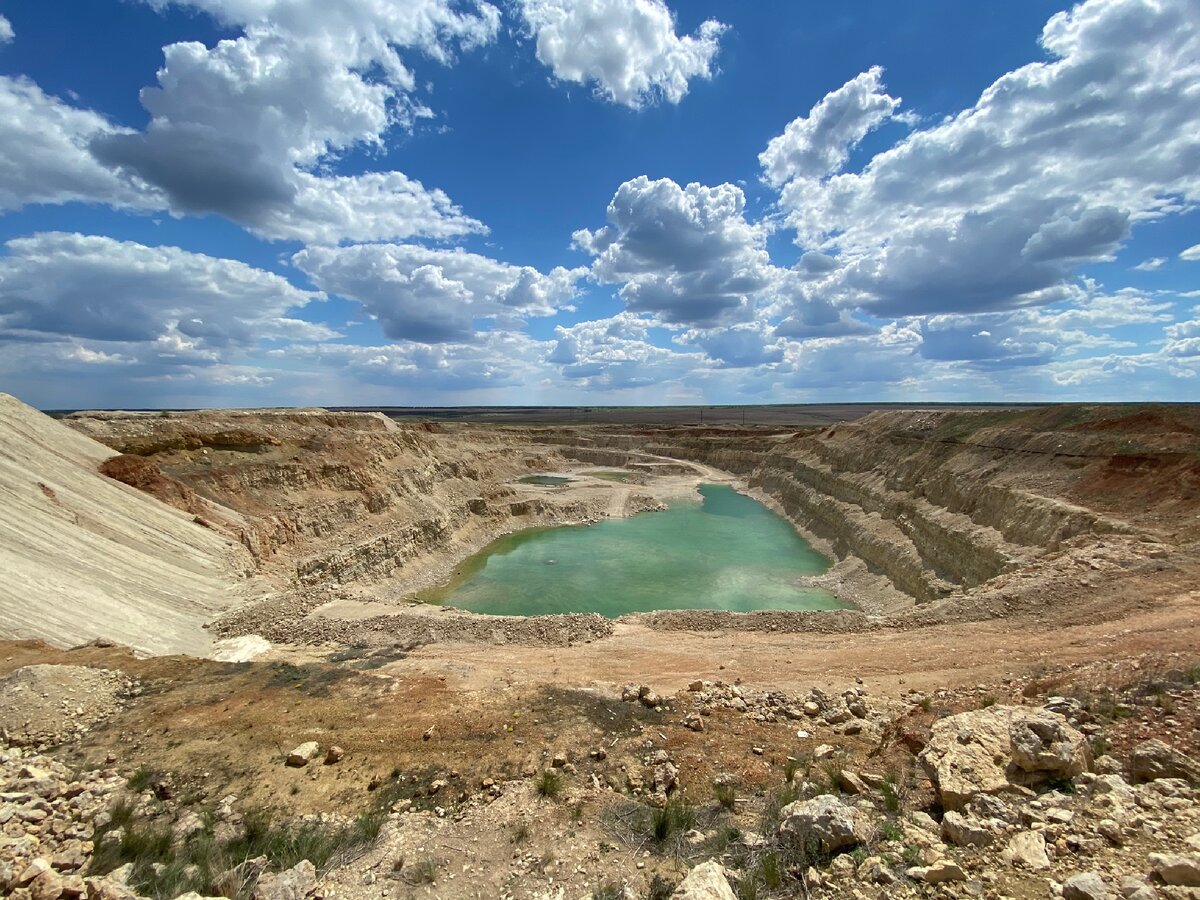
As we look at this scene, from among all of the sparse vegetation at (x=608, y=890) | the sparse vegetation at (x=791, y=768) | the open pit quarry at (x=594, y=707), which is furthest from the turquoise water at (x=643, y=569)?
the sparse vegetation at (x=608, y=890)

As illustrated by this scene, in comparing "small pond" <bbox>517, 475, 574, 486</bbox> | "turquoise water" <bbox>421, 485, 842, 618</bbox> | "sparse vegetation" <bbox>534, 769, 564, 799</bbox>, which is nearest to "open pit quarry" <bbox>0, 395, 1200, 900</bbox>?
"sparse vegetation" <bbox>534, 769, 564, 799</bbox>

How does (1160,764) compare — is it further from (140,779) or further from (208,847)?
(140,779)

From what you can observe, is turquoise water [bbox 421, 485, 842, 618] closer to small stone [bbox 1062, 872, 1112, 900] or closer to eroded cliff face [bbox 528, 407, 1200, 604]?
eroded cliff face [bbox 528, 407, 1200, 604]

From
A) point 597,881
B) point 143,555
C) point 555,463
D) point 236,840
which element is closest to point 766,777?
point 597,881

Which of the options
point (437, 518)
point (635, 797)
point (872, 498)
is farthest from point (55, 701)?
point (872, 498)

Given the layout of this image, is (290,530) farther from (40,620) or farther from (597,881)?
(597,881)

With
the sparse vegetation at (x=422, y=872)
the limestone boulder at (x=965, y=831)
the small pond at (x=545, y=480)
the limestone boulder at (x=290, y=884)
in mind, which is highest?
the limestone boulder at (x=965, y=831)

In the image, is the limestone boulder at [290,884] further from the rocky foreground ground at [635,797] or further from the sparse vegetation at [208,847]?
the sparse vegetation at [208,847]
